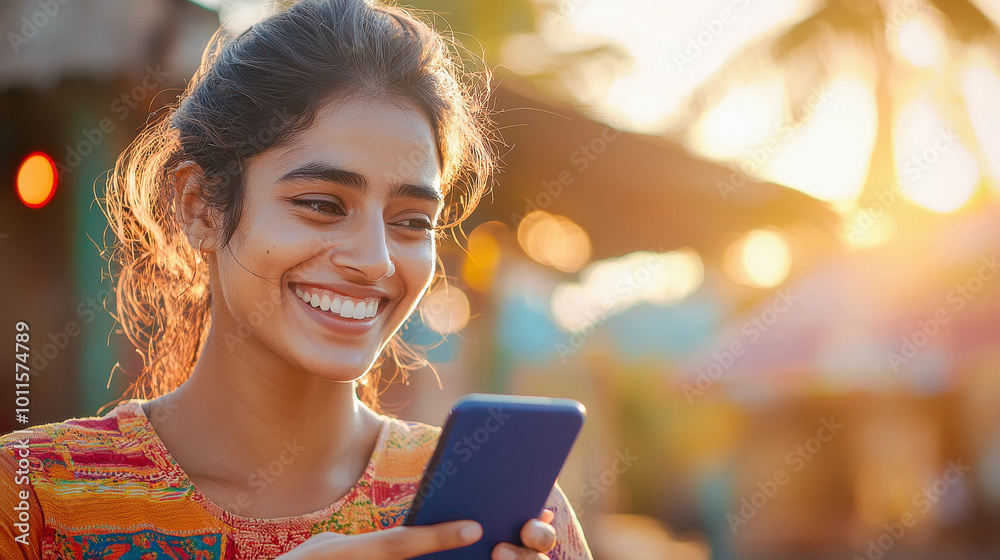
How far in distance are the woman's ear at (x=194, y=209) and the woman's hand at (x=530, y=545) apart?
30.8 inches

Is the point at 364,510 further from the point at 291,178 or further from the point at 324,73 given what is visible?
the point at 324,73

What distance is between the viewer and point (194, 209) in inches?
56.1

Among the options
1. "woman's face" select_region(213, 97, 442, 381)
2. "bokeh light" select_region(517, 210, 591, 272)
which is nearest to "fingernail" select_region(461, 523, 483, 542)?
"woman's face" select_region(213, 97, 442, 381)

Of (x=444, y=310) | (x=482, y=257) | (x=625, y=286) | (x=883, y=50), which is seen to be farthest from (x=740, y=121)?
(x=883, y=50)

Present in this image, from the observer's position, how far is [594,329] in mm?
4664

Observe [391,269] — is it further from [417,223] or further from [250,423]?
[250,423]

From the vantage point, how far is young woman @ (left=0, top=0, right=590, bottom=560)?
1.24m

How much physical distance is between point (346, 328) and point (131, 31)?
216 cm

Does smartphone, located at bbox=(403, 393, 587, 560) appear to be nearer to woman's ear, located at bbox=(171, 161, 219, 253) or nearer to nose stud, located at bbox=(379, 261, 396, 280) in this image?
nose stud, located at bbox=(379, 261, 396, 280)

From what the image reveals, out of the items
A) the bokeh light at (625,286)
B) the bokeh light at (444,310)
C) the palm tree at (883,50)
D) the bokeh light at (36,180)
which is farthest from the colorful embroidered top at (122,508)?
the palm tree at (883,50)

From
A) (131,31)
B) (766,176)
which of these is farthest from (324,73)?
(766,176)

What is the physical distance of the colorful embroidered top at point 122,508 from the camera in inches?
46.3

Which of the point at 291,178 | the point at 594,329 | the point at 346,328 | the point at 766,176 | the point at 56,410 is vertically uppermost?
the point at 291,178

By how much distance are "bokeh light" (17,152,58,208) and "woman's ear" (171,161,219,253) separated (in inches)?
62.0
